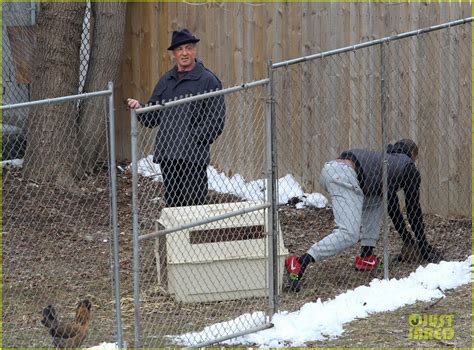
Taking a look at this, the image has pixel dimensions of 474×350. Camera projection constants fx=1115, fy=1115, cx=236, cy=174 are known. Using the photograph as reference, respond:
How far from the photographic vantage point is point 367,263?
879 cm

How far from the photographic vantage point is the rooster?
21.5 feet

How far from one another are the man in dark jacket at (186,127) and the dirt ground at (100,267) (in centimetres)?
89

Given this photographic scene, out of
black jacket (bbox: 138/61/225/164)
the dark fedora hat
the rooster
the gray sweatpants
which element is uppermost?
the dark fedora hat

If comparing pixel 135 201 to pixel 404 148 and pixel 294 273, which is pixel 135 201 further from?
pixel 404 148

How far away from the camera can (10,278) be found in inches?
349

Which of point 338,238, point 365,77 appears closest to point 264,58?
point 365,77

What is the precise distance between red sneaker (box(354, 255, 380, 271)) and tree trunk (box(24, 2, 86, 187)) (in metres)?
3.89

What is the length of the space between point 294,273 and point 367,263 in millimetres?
767

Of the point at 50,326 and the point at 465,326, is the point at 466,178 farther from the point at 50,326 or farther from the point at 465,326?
the point at 50,326

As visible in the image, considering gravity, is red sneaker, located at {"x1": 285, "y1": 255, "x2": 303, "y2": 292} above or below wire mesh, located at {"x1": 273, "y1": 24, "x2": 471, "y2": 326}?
below

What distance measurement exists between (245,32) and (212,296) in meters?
4.36

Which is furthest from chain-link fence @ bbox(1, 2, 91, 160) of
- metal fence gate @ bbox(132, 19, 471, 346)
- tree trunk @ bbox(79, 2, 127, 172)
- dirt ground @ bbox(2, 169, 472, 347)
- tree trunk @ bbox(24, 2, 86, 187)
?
metal fence gate @ bbox(132, 19, 471, 346)

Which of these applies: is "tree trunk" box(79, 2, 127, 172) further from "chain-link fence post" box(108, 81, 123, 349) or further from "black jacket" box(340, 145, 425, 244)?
"chain-link fence post" box(108, 81, 123, 349)

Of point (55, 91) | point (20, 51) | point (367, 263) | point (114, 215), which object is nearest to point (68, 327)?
point (114, 215)
